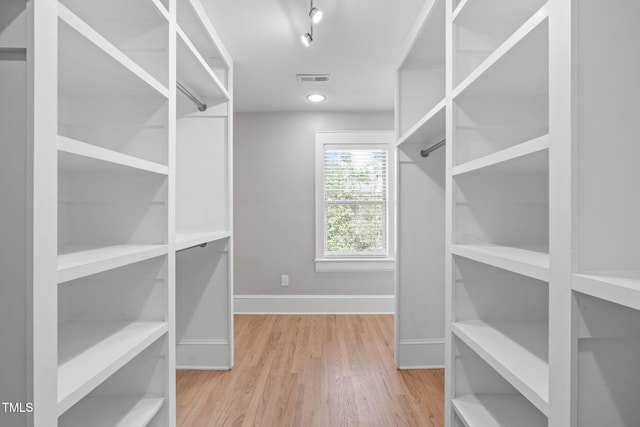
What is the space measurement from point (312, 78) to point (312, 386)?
2.47 m

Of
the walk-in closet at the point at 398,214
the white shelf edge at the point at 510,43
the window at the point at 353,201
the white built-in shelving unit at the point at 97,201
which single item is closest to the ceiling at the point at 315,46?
the walk-in closet at the point at 398,214

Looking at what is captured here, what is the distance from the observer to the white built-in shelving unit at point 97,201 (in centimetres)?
81

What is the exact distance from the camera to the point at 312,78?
3.14m

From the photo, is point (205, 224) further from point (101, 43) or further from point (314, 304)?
point (314, 304)

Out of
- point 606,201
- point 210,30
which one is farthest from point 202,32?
point 606,201

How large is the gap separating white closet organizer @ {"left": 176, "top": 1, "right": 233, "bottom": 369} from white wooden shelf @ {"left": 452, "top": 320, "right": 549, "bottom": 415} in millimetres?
1816

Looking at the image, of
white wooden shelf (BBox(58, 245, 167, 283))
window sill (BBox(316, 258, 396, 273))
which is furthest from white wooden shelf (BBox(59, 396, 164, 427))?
window sill (BBox(316, 258, 396, 273))

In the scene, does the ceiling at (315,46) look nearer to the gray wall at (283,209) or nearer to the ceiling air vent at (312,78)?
the ceiling air vent at (312,78)

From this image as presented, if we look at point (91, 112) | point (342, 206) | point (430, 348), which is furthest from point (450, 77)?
point (342, 206)

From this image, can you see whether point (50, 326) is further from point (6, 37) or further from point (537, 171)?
point (537, 171)

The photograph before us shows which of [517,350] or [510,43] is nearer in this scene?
[510,43]

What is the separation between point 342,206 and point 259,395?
244 centimetres

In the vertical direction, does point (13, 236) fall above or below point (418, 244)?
above

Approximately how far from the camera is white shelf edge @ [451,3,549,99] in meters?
0.93
